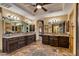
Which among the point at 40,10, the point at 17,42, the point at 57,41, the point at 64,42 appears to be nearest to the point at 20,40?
the point at 17,42

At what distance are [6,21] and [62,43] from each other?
207cm

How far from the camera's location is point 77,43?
10.1 feet

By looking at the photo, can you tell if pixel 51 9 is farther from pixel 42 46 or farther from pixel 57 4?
pixel 42 46

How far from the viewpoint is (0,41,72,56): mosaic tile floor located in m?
3.26

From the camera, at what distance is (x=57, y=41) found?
12.8ft

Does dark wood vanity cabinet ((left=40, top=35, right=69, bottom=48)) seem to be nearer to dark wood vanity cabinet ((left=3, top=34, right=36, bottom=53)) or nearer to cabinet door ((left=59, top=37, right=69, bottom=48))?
cabinet door ((left=59, top=37, right=69, bottom=48))

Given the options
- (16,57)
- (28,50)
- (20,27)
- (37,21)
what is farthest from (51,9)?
(16,57)

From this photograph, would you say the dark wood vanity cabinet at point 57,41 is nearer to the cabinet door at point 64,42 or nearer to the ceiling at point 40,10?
the cabinet door at point 64,42

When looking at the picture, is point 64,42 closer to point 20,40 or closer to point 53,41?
point 53,41

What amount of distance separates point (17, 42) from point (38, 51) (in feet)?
2.50

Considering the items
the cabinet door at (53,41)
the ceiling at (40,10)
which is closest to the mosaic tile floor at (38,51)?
the cabinet door at (53,41)

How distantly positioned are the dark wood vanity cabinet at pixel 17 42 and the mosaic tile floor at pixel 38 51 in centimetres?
14

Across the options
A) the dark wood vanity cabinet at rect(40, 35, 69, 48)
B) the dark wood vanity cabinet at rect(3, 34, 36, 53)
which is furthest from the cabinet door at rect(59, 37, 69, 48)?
the dark wood vanity cabinet at rect(3, 34, 36, 53)

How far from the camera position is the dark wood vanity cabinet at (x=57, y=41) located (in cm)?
359
